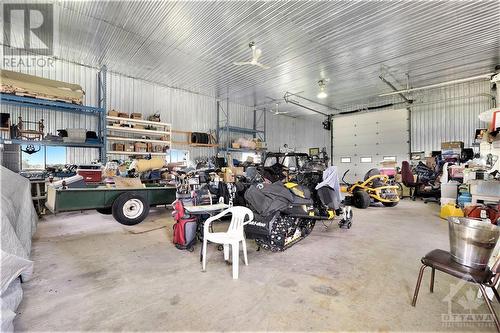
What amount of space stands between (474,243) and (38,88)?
8401mm

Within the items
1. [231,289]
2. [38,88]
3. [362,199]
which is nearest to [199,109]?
[38,88]

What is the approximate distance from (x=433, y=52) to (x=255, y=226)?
7.08m

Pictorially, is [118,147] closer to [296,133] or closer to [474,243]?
[474,243]

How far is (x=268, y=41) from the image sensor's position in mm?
5723

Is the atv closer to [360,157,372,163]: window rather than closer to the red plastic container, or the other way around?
[360,157,372,163]: window

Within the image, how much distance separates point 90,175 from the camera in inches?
208

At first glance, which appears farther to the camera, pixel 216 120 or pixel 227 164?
pixel 216 120

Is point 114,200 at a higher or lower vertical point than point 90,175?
lower

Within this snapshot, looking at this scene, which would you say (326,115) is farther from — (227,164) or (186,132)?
(186,132)

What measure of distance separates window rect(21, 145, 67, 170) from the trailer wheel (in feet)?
11.7

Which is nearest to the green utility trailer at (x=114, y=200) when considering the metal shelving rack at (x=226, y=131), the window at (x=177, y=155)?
the window at (x=177, y=155)

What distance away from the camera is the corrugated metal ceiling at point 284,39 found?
4535mm

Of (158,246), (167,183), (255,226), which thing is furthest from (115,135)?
(255,226)

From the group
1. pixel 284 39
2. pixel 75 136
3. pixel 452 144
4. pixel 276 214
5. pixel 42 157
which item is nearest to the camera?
pixel 276 214
